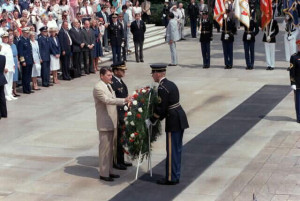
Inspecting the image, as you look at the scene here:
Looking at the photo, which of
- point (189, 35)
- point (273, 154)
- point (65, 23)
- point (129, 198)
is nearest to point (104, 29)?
point (65, 23)

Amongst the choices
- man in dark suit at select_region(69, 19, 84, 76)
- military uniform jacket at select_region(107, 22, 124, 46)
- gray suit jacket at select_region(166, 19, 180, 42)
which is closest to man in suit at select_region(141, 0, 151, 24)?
gray suit jacket at select_region(166, 19, 180, 42)

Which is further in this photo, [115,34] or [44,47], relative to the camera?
[115,34]

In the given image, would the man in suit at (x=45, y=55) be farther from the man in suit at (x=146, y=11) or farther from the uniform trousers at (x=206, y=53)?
the man in suit at (x=146, y=11)

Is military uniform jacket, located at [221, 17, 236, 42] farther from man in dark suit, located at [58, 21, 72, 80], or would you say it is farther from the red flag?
man in dark suit, located at [58, 21, 72, 80]

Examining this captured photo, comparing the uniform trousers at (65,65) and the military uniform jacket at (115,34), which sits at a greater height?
the military uniform jacket at (115,34)

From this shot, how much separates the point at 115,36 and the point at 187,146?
11478 millimetres

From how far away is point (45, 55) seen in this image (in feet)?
70.9

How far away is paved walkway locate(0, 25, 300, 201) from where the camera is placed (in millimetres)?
11703

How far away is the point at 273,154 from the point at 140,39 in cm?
1351

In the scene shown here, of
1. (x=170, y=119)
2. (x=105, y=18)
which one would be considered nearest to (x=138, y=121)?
(x=170, y=119)

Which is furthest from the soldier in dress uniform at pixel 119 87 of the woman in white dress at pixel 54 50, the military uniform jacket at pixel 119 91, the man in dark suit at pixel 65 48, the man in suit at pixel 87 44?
the man in suit at pixel 87 44

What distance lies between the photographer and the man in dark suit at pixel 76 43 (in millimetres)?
23069

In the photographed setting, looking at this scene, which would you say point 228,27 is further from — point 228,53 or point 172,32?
point 172,32

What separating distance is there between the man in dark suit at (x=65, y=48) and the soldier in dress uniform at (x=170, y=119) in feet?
36.4
